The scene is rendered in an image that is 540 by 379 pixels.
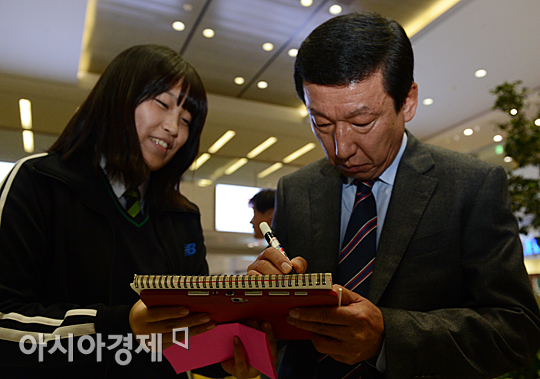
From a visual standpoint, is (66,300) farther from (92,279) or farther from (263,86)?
(263,86)

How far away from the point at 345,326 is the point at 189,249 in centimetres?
88

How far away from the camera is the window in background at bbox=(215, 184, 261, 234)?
888cm

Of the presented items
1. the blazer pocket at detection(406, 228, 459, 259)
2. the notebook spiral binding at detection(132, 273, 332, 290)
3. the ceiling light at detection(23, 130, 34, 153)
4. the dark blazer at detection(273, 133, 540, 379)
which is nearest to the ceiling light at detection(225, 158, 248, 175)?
the ceiling light at detection(23, 130, 34, 153)

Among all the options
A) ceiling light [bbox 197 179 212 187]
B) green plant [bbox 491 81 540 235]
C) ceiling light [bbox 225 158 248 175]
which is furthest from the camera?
ceiling light [bbox 225 158 248 175]

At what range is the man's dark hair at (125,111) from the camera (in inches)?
→ 59.1

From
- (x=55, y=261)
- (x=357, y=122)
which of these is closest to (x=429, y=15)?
(x=357, y=122)

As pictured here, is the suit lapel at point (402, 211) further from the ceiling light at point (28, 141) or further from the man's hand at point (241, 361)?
the ceiling light at point (28, 141)

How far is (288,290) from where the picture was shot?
83cm

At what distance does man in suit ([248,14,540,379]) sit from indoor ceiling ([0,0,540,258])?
4465 mm

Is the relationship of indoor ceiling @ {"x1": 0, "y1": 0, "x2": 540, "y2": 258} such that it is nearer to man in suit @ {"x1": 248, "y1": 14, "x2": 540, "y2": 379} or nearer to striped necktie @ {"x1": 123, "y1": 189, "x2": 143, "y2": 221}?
striped necktie @ {"x1": 123, "y1": 189, "x2": 143, "y2": 221}

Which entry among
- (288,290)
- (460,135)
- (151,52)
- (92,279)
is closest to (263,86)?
(460,135)

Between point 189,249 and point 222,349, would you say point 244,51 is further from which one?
point 222,349

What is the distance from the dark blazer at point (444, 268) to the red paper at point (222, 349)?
280mm

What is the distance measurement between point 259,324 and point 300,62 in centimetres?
77
